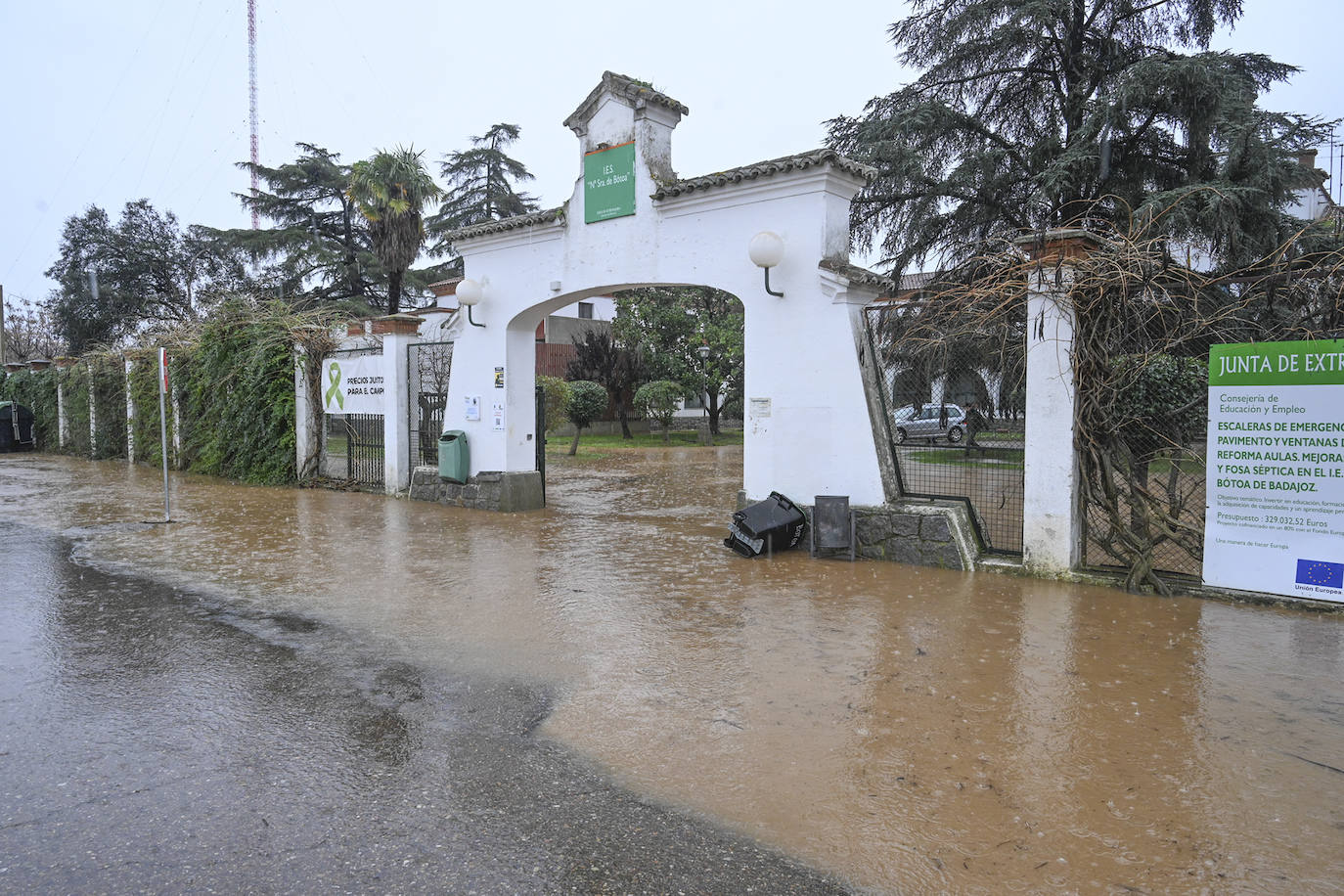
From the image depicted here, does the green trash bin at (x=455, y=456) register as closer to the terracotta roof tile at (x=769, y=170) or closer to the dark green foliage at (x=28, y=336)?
the terracotta roof tile at (x=769, y=170)

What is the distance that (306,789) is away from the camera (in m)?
3.55

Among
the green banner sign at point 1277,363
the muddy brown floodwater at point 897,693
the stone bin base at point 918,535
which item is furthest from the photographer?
the stone bin base at point 918,535

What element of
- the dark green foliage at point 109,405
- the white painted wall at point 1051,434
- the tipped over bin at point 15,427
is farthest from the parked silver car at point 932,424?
the tipped over bin at point 15,427

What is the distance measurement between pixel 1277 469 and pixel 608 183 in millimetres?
7829

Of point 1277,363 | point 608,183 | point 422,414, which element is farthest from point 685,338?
point 1277,363

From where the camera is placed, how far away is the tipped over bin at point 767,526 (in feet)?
28.5

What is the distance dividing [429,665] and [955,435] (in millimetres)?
5452

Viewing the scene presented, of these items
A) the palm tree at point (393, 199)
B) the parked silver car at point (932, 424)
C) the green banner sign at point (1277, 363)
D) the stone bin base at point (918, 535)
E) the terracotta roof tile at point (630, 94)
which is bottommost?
the stone bin base at point (918, 535)

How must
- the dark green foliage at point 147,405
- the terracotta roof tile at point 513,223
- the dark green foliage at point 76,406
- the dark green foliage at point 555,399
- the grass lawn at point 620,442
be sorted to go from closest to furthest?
the terracotta roof tile at point 513,223, the dark green foliage at point 147,405, the dark green foliage at point 555,399, the dark green foliage at point 76,406, the grass lawn at point 620,442

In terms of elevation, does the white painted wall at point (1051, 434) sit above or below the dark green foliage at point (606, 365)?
below

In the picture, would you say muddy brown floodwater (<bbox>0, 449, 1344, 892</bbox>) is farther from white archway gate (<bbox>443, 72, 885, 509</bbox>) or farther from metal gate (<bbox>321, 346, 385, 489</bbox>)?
metal gate (<bbox>321, 346, 385, 489</bbox>)

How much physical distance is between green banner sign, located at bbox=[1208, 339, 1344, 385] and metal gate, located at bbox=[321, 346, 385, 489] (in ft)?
39.3

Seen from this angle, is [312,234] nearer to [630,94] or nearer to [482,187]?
[482,187]

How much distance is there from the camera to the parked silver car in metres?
8.06
